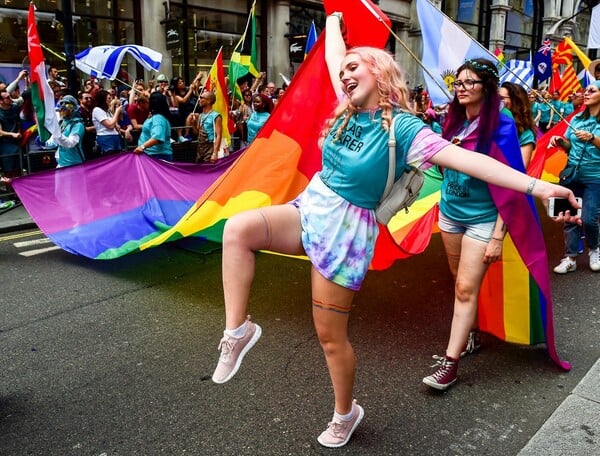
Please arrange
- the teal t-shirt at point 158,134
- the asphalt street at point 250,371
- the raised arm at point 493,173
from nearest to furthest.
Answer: the raised arm at point 493,173
the asphalt street at point 250,371
the teal t-shirt at point 158,134

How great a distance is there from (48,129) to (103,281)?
2453mm

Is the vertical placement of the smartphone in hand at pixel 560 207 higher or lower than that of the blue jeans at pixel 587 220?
higher

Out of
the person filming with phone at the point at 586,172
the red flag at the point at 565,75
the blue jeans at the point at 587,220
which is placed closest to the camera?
the person filming with phone at the point at 586,172

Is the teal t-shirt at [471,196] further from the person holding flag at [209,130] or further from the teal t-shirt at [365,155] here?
the person holding flag at [209,130]

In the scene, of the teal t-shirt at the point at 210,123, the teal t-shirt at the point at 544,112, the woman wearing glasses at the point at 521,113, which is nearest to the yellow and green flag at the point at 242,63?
the teal t-shirt at the point at 210,123

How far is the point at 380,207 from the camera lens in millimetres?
2496

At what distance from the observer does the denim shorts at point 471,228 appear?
10.8 ft

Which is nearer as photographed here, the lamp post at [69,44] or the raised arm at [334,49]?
the raised arm at [334,49]

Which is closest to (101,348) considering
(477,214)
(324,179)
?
(324,179)

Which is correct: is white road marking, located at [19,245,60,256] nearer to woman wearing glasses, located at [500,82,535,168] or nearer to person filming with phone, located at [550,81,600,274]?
woman wearing glasses, located at [500,82,535,168]

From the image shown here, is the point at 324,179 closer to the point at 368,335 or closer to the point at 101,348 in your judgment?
the point at 368,335

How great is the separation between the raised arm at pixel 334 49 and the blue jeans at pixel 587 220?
3.69m

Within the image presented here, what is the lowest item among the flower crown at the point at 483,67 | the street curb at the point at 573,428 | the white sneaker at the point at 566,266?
the white sneaker at the point at 566,266

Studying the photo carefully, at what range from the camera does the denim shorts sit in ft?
10.8
